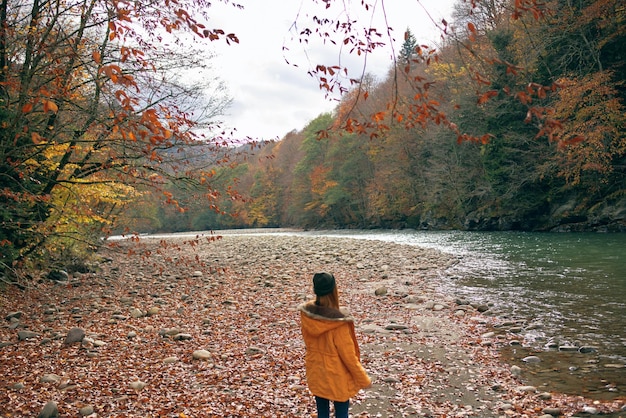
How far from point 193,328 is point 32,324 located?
3.26 metres

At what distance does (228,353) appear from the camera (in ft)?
24.0

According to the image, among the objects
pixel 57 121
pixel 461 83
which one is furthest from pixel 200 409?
pixel 461 83

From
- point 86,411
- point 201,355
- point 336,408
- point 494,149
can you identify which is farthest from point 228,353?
point 494,149

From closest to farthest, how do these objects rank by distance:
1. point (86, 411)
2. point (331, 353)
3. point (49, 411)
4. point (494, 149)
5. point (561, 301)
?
1. point (331, 353)
2. point (49, 411)
3. point (86, 411)
4. point (561, 301)
5. point (494, 149)

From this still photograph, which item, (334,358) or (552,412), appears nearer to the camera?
(334,358)

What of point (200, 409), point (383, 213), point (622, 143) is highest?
point (622, 143)

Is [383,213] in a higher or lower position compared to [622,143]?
lower

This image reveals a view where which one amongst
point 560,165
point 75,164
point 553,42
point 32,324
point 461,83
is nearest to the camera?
point 32,324

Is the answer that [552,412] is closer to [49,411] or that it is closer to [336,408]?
[336,408]

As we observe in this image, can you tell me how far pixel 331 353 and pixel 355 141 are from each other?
48702mm

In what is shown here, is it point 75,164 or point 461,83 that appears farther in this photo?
point 461,83

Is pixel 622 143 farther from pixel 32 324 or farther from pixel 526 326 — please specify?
pixel 32 324

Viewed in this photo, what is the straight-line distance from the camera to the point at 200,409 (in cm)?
521

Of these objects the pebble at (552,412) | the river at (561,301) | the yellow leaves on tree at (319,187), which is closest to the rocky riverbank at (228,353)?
the pebble at (552,412)
